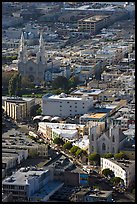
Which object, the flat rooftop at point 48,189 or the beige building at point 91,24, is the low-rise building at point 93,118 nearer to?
the flat rooftop at point 48,189

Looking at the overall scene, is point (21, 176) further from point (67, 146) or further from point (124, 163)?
point (67, 146)

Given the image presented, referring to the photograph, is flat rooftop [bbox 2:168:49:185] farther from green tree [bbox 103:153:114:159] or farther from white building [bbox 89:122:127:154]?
white building [bbox 89:122:127:154]

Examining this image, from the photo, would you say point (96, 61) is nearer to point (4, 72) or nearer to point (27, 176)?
point (4, 72)

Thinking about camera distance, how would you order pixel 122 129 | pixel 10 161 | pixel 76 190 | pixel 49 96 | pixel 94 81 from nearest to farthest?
1. pixel 76 190
2. pixel 10 161
3. pixel 122 129
4. pixel 49 96
5. pixel 94 81

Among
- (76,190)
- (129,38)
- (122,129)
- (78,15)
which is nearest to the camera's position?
(76,190)

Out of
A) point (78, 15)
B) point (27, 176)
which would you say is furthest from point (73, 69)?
point (78, 15)

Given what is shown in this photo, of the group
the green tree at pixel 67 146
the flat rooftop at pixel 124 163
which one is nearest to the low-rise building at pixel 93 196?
the flat rooftop at pixel 124 163
